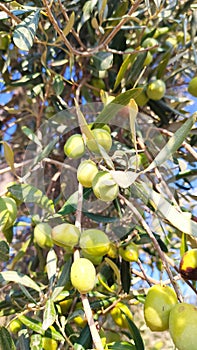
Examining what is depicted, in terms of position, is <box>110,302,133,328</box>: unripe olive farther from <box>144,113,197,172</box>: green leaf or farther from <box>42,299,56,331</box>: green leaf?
<box>144,113,197,172</box>: green leaf

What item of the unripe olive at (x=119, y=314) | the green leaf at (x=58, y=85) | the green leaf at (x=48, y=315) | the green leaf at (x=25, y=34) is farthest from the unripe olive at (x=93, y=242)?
the green leaf at (x=58, y=85)

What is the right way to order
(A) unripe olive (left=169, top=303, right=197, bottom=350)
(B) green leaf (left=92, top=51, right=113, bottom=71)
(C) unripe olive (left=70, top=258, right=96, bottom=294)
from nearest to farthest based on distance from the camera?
(A) unripe olive (left=169, top=303, right=197, bottom=350) < (C) unripe olive (left=70, top=258, right=96, bottom=294) < (B) green leaf (left=92, top=51, right=113, bottom=71)

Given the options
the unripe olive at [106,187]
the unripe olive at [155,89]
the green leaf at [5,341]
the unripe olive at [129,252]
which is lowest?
the green leaf at [5,341]

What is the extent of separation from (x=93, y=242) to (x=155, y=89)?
540 millimetres

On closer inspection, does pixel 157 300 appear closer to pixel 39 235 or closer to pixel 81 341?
pixel 81 341

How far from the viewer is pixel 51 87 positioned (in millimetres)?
1228

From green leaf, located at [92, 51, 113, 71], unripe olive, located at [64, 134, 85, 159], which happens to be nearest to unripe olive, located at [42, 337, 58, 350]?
unripe olive, located at [64, 134, 85, 159]

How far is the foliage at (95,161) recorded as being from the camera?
0.77 meters

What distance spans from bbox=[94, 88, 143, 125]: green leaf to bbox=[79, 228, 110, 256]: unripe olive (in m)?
0.21

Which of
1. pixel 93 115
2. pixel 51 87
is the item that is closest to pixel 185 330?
pixel 93 115

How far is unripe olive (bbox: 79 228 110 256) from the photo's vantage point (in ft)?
2.46

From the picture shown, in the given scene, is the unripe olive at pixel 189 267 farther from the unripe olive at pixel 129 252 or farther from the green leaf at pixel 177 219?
the unripe olive at pixel 129 252

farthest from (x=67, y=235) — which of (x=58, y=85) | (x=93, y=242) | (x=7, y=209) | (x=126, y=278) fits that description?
(x=58, y=85)

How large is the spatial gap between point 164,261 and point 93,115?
0.57 m
